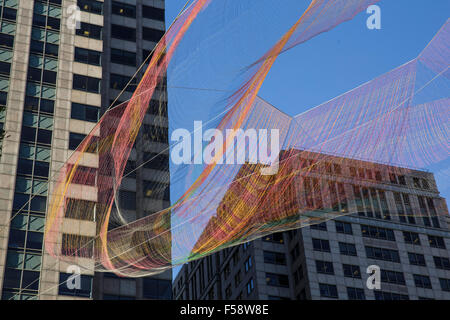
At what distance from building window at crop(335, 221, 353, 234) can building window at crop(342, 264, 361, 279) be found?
533cm

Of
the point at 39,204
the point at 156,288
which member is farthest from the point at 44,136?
the point at 156,288

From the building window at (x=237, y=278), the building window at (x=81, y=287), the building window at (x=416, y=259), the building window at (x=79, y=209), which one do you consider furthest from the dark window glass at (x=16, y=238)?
the building window at (x=416, y=259)

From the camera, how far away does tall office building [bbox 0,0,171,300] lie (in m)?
52.4

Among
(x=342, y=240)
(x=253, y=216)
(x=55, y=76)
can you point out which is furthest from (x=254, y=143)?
(x=342, y=240)

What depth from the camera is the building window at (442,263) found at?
8996 cm

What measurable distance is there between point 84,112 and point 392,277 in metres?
47.5

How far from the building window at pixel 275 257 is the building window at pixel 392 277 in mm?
13686

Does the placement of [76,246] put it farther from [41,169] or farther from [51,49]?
[51,49]

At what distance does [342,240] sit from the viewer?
3474 inches

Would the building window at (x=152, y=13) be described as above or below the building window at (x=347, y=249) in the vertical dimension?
above

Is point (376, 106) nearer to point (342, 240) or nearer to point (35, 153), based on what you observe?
point (35, 153)

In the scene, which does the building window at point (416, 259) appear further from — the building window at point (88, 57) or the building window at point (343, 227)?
the building window at point (88, 57)

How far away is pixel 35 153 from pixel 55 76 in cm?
895
